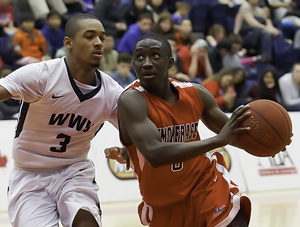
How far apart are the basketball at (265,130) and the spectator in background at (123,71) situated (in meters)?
5.01

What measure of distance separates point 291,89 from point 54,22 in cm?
404

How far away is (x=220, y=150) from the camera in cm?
773

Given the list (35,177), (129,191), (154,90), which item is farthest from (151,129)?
(129,191)

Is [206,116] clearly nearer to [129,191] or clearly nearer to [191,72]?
[129,191]

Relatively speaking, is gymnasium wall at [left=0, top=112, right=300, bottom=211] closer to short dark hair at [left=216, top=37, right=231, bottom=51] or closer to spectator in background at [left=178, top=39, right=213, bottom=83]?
spectator in background at [left=178, top=39, right=213, bottom=83]

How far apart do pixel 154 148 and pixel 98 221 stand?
30.9 inches

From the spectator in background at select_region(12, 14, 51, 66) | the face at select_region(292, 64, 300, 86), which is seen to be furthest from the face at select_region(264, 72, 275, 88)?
the spectator in background at select_region(12, 14, 51, 66)

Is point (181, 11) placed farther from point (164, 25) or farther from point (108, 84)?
point (108, 84)

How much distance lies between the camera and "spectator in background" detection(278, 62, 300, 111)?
942 centimetres

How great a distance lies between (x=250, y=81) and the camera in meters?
9.73

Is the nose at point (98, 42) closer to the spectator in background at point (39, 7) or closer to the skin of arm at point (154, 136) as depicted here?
the skin of arm at point (154, 136)

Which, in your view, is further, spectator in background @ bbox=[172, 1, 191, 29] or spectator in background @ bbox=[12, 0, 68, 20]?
spectator in background @ bbox=[172, 1, 191, 29]

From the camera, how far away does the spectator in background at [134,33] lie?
9523 mm

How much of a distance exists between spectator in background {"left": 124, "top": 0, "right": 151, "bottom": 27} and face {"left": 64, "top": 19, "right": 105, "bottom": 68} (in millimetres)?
6263
